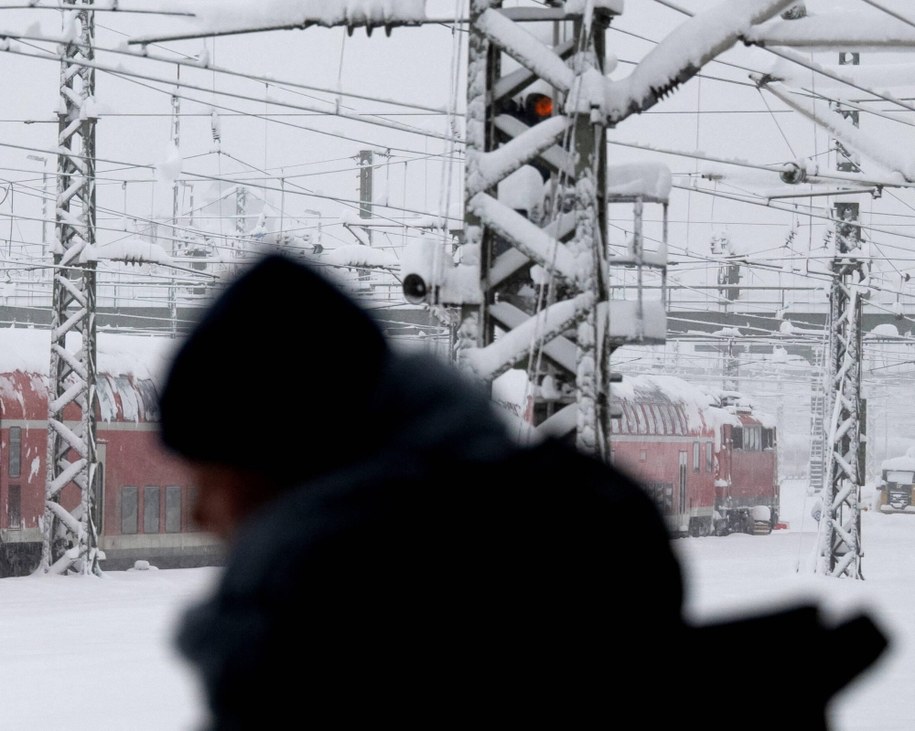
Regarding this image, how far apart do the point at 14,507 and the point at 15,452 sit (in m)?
0.68

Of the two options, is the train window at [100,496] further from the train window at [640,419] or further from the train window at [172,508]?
the train window at [640,419]

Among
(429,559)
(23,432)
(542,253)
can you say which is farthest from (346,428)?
(23,432)

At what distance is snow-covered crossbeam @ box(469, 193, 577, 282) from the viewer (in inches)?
250

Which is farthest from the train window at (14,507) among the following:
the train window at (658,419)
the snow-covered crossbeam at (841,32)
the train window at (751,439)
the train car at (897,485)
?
the train car at (897,485)

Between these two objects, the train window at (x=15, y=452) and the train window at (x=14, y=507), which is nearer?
the train window at (x=14, y=507)

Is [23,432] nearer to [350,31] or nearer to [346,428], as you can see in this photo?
[350,31]

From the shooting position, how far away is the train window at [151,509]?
821 inches

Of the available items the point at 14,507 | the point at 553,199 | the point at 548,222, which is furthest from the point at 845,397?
the point at 553,199

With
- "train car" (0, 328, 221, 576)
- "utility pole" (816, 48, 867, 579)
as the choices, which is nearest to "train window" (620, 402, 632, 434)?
"utility pole" (816, 48, 867, 579)

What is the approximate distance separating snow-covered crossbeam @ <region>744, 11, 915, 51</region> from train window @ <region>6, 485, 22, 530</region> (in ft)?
46.6

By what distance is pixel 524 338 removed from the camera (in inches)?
251

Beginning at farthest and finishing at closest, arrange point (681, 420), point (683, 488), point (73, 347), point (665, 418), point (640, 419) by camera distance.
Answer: point (681, 420), point (683, 488), point (665, 418), point (640, 419), point (73, 347)

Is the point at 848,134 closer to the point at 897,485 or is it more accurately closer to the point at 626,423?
the point at 626,423

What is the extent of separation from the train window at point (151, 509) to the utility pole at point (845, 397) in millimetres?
8759
